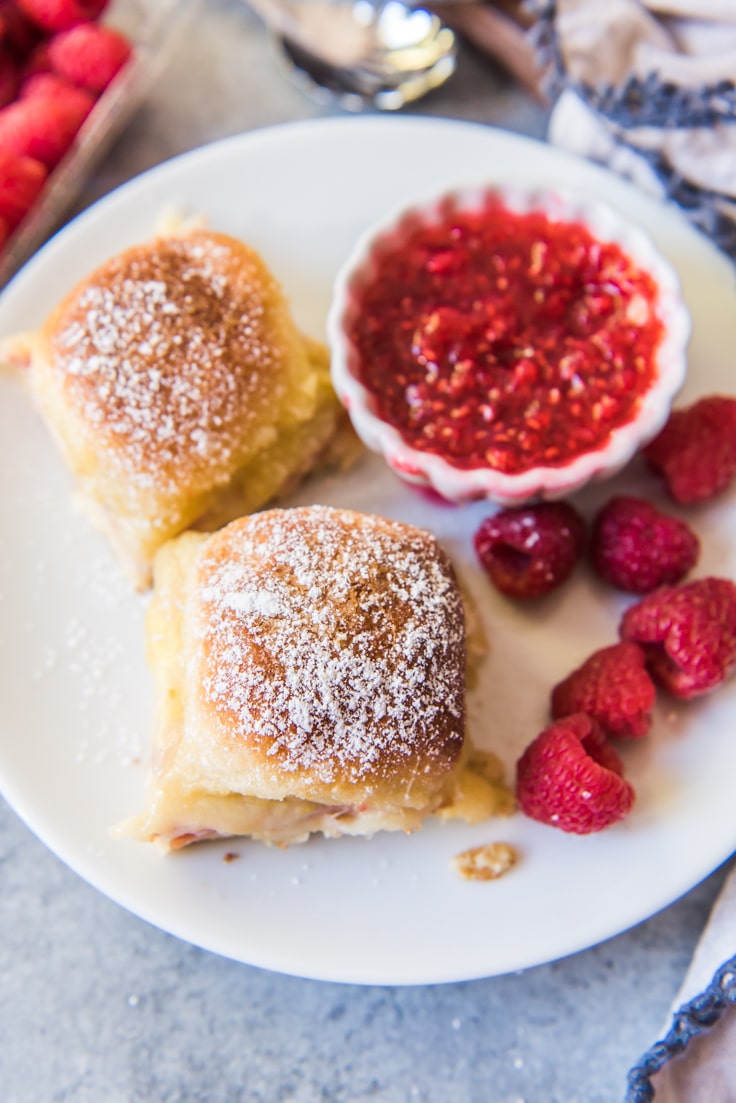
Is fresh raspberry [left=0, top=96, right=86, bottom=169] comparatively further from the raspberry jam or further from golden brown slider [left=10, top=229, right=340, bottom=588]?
the raspberry jam

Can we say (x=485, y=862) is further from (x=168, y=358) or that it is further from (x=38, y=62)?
(x=38, y=62)

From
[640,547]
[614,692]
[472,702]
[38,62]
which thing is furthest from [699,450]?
[38,62]

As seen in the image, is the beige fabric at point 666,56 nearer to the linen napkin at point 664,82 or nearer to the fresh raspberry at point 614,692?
the linen napkin at point 664,82

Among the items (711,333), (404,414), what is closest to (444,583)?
(404,414)

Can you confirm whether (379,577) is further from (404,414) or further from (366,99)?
(366,99)

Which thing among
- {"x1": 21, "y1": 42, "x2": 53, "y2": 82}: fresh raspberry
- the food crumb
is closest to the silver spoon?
{"x1": 21, "y1": 42, "x2": 53, "y2": 82}: fresh raspberry

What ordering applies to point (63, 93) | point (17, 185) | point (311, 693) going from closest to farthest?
1. point (311, 693)
2. point (17, 185)
3. point (63, 93)
